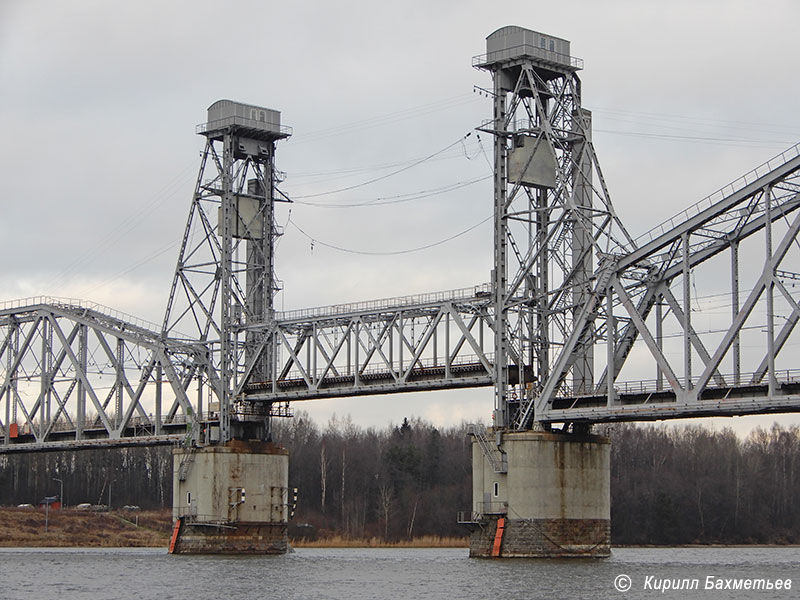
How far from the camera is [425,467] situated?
172875mm

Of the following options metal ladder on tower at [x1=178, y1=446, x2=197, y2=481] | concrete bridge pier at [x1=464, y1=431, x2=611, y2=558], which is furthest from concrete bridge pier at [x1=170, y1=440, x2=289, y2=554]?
concrete bridge pier at [x1=464, y1=431, x2=611, y2=558]

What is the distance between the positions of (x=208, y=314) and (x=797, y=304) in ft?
165

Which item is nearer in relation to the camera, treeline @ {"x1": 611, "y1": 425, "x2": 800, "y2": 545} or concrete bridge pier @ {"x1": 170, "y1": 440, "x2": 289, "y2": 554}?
concrete bridge pier @ {"x1": 170, "y1": 440, "x2": 289, "y2": 554}

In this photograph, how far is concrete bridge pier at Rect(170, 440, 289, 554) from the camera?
106000 mm

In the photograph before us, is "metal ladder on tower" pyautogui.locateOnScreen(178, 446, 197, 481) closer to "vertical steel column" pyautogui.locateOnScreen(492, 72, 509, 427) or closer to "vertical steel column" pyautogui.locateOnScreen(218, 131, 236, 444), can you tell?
"vertical steel column" pyautogui.locateOnScreen(218, 131, 236, 444)

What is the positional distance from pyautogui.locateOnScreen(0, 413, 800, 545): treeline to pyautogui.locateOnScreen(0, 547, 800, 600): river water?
57083mm

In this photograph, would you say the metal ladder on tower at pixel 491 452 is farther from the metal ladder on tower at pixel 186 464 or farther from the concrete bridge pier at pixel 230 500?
the metal ladder on tower at pixel 186 464

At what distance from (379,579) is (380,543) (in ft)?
235

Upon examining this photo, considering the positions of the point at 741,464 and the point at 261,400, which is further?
the point at 741,464

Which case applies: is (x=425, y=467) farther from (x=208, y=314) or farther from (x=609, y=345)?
(x=609, y=345)

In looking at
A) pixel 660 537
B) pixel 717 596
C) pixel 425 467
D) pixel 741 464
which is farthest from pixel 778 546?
pixel 717 596

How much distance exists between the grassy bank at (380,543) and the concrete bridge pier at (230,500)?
39439 mm

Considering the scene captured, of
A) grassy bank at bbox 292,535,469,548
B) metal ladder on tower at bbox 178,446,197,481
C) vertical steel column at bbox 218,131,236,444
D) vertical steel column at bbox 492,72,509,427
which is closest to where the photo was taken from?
vertical steel column at bbox 492,72,509,427

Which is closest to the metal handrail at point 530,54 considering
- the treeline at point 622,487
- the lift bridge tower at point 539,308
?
the lift bridge tower at point 539,308
